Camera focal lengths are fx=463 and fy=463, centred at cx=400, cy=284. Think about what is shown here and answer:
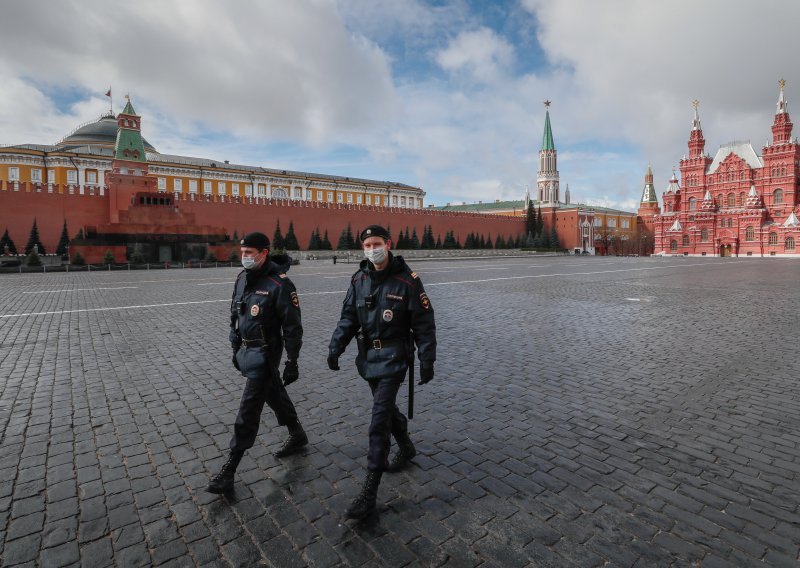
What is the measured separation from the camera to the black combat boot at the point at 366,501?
245cm

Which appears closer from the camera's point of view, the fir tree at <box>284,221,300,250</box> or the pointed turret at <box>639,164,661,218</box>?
the fir tree at <box>284,221,300,250</box>

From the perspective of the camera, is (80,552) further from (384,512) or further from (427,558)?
(427,558)

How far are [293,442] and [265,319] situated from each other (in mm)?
952

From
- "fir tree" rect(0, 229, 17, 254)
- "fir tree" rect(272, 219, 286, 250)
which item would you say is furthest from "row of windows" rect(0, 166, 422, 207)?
"fir tree" rect(272, 219, 286, 250)

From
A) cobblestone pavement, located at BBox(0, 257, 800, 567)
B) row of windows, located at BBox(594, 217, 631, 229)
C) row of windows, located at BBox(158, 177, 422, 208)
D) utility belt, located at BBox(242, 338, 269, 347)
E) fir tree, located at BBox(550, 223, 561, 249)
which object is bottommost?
cobblestone pavement, located at BBox(0, 257, 800, 567)

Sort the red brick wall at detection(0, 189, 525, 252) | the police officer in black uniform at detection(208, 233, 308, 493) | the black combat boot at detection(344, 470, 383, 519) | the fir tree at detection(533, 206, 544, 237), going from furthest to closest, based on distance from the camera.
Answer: the fir tree at detection(533, 206, 544, 237) → the red brick wall at detection(0, 189, 525, 252) → the police officer in black uniform at detection(208, 233, 308, 493) → the black combat boot at detection(344, 470, 383, 519)

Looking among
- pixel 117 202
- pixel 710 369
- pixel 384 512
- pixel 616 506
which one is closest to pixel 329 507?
pixel 384 512

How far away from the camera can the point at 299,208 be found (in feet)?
137

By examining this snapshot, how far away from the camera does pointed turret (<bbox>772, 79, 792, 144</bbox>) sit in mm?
55844

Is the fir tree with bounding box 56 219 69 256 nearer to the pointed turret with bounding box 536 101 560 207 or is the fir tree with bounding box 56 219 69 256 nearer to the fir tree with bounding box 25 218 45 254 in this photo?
the fir tree with bounding box 25 218 45 254

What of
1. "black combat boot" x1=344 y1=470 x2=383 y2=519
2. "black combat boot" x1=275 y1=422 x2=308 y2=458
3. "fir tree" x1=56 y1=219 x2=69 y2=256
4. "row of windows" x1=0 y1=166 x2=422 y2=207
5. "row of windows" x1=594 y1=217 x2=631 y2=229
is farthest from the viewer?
"row of windows" x1=594 y1=217 x2=631 y2=229

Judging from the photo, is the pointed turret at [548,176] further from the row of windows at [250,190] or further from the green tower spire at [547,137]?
the row of windows at [250,190]

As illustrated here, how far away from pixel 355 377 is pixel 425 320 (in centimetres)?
249

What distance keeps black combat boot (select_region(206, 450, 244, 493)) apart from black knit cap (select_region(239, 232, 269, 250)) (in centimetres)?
124
